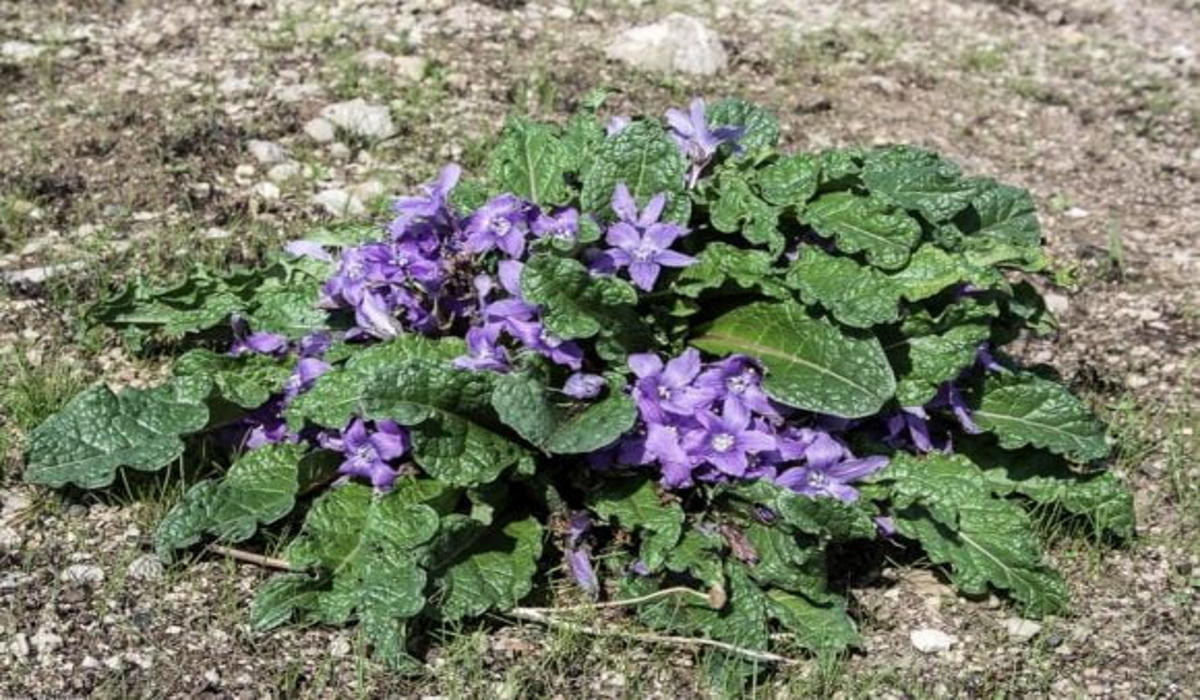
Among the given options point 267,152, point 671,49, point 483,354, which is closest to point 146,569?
point 483,354

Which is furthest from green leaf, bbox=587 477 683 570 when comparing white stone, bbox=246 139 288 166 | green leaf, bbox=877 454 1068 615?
white stone, bbox=246 139 288 166

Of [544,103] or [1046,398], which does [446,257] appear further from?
[544,103]

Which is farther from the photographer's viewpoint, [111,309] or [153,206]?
[153,206]

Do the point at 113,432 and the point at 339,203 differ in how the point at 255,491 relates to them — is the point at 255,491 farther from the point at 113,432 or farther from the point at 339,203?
the point at 339,203

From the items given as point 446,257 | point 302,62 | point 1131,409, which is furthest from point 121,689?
point 302,62

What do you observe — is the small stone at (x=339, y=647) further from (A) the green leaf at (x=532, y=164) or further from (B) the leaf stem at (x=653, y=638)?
(A) the green leaf at (x=532, y=164)

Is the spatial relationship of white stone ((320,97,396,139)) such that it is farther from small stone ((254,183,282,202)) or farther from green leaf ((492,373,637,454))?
green leaf ((492,373,637,454))

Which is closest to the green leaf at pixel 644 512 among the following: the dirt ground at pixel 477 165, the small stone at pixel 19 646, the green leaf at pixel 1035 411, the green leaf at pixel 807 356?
the dirt ground at pixel 477 165
